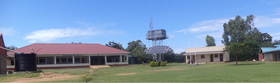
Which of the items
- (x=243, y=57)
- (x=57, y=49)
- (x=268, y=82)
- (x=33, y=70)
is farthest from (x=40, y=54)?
(x=243, y=57)

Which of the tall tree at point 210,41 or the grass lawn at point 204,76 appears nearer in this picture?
the grass lawn at point 204,76

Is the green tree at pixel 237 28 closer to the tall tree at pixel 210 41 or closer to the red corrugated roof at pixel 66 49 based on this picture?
the tall tree at pixel 210 41

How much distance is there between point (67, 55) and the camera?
3559 centimetres

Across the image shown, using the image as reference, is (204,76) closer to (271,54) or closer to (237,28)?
(271,54)

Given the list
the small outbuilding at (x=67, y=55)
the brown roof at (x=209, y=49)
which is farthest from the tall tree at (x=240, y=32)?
the small outbuilding at (x=67, y=55)

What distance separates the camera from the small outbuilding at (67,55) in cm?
3484

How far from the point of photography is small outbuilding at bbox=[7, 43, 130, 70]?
3484 cm

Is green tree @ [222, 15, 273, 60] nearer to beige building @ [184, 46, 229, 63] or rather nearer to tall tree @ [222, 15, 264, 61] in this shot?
tall tree @ [222, 15, 264, 61]

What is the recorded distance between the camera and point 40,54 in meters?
34.2

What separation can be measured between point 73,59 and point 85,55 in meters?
2.02

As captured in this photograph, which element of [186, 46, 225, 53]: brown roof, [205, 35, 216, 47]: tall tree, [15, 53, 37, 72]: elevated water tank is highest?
[205, 35, 216, 47]: tall tree

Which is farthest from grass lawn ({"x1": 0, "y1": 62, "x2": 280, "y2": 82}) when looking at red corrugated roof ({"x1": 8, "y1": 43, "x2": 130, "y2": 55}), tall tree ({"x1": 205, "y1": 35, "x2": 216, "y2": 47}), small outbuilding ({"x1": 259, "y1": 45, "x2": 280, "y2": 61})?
tall tree ({"x1": 205, "y1": 35, "x2": 216, "y2": 47})

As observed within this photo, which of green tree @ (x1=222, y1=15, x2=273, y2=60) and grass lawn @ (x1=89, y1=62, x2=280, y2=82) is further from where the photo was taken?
green tree @ (x1=222, y1=15, x2=273, y2=60)

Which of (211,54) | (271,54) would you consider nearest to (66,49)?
(211,54)
